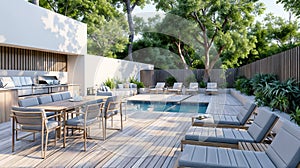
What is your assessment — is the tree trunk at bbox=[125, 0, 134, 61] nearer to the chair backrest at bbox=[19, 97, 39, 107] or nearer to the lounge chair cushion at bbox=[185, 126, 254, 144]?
the chair backrest at bbox=[19, 97, 39, 107]

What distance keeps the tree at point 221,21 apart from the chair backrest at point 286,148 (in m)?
12.5

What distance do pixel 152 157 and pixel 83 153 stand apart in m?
1.03

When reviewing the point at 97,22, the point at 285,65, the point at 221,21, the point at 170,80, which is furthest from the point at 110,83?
the point at 221,21

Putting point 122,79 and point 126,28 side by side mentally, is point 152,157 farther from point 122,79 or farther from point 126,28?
point 126,28

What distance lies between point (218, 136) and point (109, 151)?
1.63 meters

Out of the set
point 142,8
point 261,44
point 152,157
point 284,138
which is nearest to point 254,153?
point 284,138

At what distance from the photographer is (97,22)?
611 inches

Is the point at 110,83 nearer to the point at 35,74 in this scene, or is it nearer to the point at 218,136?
the point at 35,74

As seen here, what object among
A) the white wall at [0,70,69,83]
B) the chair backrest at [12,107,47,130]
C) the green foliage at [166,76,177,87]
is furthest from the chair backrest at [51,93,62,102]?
the green foliage at [166,76,177,87]

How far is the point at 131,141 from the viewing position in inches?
157

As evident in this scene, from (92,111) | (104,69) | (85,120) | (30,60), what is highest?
(30,60)

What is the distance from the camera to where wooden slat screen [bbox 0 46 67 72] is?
708 cm

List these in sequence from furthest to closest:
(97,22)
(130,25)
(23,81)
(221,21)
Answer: (130,25), (97,22), (221,21), (23,81)

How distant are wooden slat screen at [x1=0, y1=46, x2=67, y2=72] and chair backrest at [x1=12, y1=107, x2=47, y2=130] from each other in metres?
4.72
